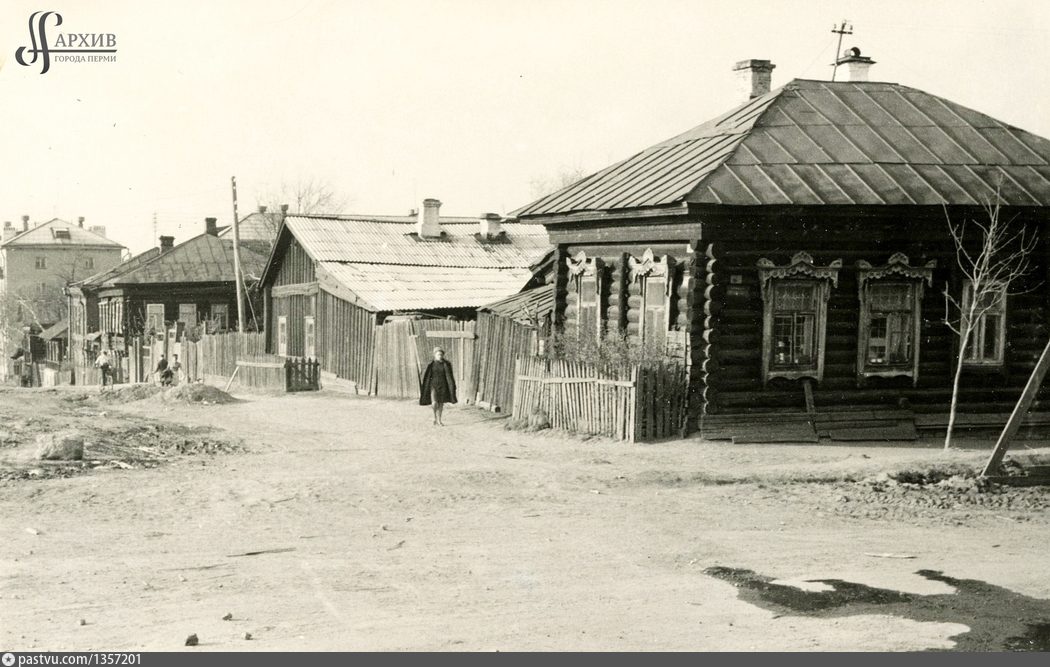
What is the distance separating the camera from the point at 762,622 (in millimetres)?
7723

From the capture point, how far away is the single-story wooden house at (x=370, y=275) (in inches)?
1130

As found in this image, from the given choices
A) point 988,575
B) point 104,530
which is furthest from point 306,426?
point 988,575

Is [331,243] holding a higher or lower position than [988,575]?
higher

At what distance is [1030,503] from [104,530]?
9.76m

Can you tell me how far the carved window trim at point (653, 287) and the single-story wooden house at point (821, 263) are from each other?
0.03 meters

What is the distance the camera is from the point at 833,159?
709 inches

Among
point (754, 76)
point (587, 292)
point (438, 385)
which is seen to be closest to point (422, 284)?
point (438, 385)

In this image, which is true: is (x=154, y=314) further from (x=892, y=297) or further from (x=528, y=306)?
(x=892, y=297)

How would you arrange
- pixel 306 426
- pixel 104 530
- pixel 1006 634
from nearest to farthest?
1. pixel 1006 634
2. pixel 104 530
3. pixel 306 426

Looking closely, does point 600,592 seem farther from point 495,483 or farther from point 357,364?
point 357,364

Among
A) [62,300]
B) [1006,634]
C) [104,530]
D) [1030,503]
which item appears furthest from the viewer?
[62,300]

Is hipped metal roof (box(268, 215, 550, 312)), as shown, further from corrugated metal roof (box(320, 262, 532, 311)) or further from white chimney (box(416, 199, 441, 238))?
white chimney (box(416, 199, 441, 238))

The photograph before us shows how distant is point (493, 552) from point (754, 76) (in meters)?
15.0

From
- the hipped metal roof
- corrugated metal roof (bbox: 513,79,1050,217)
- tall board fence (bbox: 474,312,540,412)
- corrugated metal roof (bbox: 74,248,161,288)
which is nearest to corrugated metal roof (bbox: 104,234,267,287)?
corrugated metal roof (bbox: 74,248,161,288)
